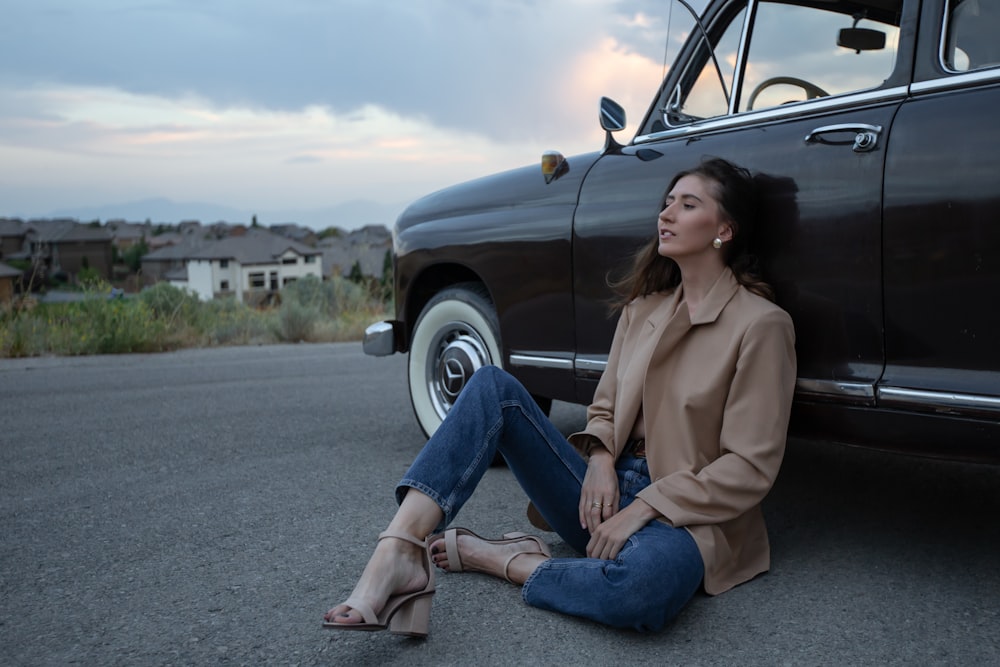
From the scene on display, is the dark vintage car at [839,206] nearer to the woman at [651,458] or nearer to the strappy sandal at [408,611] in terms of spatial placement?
the woman at [651,458]

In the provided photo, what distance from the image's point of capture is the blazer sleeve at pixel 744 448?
99.9 inches

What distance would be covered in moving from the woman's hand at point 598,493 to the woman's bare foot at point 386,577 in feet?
1.72

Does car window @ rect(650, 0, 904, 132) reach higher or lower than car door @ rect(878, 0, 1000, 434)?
higher

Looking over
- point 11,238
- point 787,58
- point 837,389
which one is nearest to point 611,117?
point 787,58

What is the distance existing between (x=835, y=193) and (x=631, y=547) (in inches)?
46.3

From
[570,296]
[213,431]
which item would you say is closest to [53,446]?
[213,431]

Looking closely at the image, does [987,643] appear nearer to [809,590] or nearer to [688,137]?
[809,590]

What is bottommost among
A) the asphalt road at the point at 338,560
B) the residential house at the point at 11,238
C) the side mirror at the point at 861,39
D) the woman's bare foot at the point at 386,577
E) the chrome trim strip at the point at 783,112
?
the asphalt road at the point at 338,560

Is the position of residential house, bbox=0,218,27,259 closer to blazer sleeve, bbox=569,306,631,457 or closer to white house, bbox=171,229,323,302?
white house, bbox=171,229,323,302

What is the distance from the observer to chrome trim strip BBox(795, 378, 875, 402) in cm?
Result: 265

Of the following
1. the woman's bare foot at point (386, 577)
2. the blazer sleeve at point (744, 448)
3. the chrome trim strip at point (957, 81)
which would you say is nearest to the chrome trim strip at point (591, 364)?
the blazer sleeve at point (744, 448)

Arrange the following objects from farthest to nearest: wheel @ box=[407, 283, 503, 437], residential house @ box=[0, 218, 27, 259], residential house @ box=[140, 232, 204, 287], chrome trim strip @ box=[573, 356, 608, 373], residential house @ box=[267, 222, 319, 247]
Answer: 1. residential house @ box=[267, 222, 319, 247]
2. residential house @ box=[0, 218, 27, 259]
3. residential house @ box=[140, 232, 204, 287]
4. wheel @ box=[407, 283, 503, 437]
5. chrome trim strip @ box=[573, 356, 608, 373]

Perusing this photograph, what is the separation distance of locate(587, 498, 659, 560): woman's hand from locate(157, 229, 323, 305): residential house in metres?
67.6

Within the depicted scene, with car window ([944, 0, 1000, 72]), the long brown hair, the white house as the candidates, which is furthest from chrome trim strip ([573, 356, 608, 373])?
the white house
